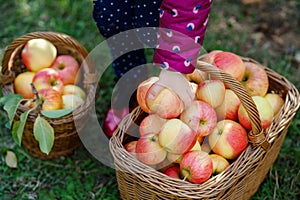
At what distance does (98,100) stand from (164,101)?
68 cm

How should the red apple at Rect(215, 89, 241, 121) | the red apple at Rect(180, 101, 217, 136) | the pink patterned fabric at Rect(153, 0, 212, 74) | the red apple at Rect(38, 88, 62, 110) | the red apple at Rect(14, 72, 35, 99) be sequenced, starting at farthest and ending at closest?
the red apple at Rect(14, 72, 35, 99)
the red apple at Rect(38, 88, 62, 110)
the red apple at Rect(215, 89, 241, 121)
the red apple at Rect(180, 101, 217, 136)
the pink patterned fabric at Rect(153, 0, 212, 74)

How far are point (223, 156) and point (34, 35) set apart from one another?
0.80 meters

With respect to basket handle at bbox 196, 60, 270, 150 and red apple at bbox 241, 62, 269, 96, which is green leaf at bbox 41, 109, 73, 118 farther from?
red apple at bbox 241, 62, 269, 96

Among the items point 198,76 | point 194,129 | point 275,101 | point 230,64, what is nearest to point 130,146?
point 194,129

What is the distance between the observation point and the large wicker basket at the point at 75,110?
1.63m

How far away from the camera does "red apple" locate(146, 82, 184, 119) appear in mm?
1388

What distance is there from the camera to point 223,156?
145 centimetres

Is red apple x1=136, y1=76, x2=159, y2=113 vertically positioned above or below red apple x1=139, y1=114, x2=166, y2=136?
above

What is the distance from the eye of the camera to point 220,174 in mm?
1346

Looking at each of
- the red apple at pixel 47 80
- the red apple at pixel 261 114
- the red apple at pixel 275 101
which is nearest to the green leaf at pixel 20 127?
the red apple at pixel 47 80

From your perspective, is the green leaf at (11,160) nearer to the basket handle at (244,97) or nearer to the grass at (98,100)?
the grass at (98,100)

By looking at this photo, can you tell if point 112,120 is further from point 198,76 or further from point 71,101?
point 198,76

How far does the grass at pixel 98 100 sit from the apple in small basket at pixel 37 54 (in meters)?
0.10

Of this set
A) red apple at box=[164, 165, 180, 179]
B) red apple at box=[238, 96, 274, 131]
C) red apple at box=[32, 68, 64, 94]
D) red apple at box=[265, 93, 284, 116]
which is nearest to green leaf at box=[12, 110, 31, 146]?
red apple at box=[32, 68, 64, 94]
